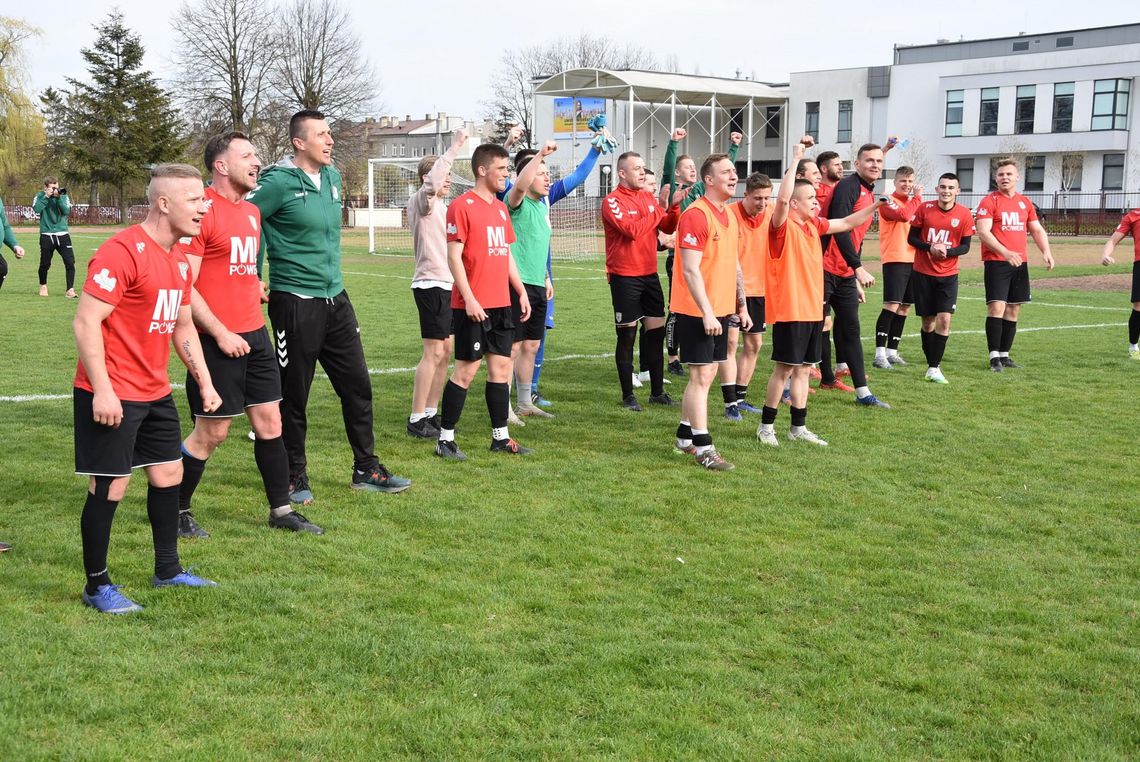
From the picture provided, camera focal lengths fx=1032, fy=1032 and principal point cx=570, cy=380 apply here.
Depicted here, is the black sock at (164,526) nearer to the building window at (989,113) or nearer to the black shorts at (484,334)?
the black shorts at (484,334)

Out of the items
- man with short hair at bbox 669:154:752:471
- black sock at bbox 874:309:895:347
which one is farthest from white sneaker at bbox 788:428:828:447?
black sock at bbox 874:309:895:347

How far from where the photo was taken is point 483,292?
23.6ft

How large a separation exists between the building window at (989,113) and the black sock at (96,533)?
201 ft

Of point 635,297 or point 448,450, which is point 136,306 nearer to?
point 448,450

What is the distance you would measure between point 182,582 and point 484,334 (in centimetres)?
309

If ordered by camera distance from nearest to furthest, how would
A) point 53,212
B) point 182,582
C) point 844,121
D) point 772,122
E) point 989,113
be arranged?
point 182,582, point 53,212, point 989,113, point 844,121, point 772,122

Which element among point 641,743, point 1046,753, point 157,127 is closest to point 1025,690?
point 1046,753

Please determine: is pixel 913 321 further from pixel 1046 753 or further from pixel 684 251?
pixel 1046 753

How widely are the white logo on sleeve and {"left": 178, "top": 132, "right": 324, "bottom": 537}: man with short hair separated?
0.99m

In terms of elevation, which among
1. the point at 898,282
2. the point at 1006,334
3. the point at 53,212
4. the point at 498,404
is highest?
the point at 53,212

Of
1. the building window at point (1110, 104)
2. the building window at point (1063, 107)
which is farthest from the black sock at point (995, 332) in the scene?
the building window at point (1063, 107)

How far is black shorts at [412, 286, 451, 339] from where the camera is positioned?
787cm

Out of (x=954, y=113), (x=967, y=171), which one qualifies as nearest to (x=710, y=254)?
(x=954, y=113)

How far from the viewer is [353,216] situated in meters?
48.3
